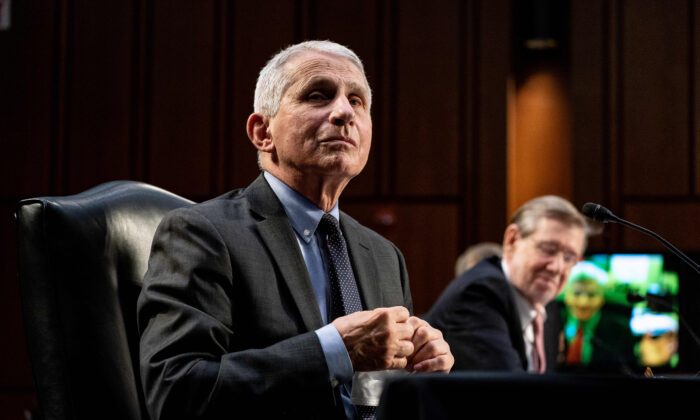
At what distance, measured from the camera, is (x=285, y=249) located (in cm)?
158

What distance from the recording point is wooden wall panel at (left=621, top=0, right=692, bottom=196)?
16.9ft

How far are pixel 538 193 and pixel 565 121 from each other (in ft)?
1.72

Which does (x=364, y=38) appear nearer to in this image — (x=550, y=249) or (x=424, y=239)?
(x=424, y=239)

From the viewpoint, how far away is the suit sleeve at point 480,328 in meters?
2.58

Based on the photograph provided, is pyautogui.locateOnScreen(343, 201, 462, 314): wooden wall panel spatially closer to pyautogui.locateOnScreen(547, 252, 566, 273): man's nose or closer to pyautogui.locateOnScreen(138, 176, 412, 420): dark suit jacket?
pyautogui.locateOnScreen(547, 252, 566, 273): man's nose

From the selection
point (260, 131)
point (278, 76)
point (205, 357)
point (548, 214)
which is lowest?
point (205, 357)

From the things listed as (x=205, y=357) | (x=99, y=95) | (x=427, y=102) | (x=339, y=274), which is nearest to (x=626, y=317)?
(x=427, y=102)

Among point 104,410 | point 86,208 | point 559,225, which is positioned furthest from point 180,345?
point 559,225

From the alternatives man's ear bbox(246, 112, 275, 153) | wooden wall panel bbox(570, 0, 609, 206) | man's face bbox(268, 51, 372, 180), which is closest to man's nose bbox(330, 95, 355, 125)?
man's face bbox(268, 51, 372, 180)

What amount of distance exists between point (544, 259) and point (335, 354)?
68.0 inches

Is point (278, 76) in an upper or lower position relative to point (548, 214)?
upper

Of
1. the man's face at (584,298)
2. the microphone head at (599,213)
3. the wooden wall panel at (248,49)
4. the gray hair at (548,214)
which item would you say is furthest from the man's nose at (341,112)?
the wooden wall panel at (248,49)

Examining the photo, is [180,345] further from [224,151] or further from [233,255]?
[224,151]

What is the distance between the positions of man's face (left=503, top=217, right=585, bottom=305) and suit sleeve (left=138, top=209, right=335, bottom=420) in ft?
5.51
